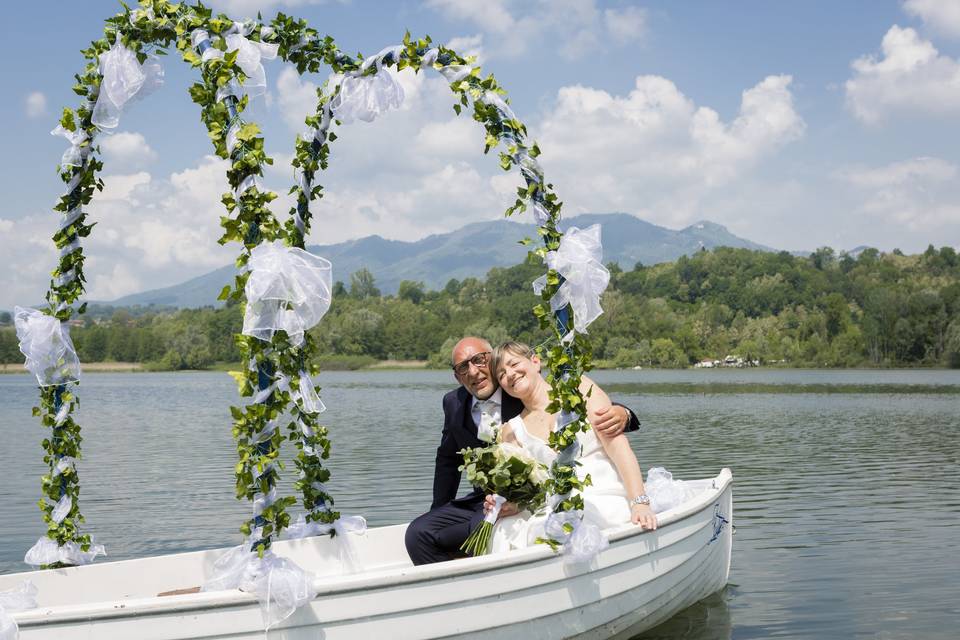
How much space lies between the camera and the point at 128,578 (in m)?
6.16

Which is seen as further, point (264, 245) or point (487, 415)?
point (487, 415)

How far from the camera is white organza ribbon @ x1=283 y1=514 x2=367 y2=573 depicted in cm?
693

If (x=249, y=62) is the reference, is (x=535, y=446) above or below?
below

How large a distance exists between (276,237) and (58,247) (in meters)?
2.22

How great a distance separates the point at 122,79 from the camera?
19.7 feet

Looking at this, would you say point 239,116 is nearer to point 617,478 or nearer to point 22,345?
point 22,345

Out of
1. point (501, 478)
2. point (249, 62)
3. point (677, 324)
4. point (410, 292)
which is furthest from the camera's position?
point (410, 292)

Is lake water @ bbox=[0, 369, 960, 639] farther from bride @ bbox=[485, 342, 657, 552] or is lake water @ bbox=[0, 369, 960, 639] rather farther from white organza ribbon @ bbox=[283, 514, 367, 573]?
white organza ribbon @ bbox=[283, 514, 367, 573]

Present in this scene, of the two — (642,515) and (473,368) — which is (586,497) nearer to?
(642,515)

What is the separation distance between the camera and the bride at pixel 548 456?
605cm

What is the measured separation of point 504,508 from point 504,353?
0.98 m

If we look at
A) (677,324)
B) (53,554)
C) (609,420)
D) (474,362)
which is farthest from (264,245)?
(677,324)

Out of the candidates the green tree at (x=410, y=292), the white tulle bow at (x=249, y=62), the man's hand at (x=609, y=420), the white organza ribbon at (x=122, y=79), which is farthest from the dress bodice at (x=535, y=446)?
the green tree at (x=410, y=292)

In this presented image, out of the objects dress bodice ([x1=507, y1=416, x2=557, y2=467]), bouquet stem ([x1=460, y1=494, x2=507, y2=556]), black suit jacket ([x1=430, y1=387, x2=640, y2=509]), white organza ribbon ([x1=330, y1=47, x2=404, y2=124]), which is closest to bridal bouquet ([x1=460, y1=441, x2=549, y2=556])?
bouquet stem ([x1=460, y1=494, x2=507, y2=556])
